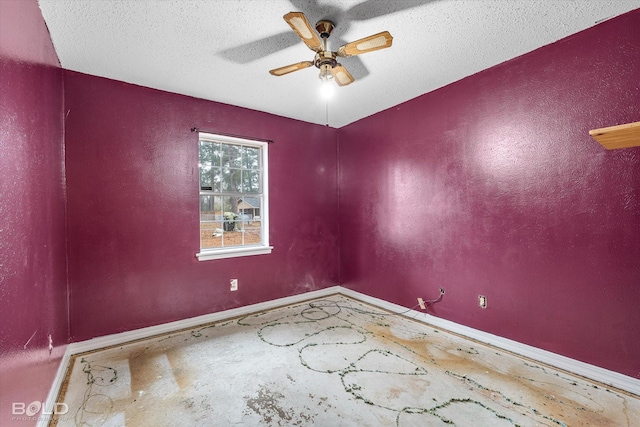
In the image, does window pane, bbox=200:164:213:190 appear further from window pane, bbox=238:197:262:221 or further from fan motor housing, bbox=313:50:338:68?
fan motor housing, bbox=313:50:338:68

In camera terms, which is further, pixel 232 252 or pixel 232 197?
pixel 232 197

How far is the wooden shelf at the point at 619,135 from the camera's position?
146cm

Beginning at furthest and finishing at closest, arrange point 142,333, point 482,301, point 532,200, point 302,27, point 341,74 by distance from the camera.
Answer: point 142,333 → point 482,301 → point 532,200 → point 341,74 → point 302,27

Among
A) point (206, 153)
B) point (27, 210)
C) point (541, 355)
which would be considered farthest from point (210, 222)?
point (541, 355)

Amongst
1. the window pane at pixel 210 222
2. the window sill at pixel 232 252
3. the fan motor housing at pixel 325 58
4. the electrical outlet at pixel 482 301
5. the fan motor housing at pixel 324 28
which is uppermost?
the fan motor housing at pixel 324 28

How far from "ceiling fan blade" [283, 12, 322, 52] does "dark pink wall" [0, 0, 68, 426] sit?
1.29 m

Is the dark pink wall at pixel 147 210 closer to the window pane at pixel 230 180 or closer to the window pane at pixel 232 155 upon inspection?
the window pane at pixel 232 155

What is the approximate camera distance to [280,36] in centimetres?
214

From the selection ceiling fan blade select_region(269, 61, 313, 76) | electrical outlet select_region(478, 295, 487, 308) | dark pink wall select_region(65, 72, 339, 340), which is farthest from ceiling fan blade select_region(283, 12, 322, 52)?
electrical outlet select_region(478, 295, 487, 308)

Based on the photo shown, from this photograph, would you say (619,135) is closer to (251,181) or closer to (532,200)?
(532,200)

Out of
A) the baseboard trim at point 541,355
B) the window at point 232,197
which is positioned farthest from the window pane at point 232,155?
the baseboard trim at point 541,355

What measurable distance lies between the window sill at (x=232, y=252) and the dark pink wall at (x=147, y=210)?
7 cm

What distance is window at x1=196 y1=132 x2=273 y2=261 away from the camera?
3355 millimetres

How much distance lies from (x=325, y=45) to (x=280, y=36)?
386 millimetres
